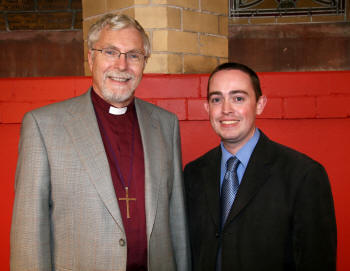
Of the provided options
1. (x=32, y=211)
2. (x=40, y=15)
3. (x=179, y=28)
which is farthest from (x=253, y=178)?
(x=40, y=15)

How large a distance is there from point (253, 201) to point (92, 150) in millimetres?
852

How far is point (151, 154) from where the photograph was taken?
1.89 m

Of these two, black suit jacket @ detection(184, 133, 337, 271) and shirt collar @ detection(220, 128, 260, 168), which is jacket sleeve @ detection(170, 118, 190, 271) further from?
shirt collar @ detection(220, 128, 260, 168)

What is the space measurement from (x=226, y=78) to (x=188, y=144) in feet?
3.23

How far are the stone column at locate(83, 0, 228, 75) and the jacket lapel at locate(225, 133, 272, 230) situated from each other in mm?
1293

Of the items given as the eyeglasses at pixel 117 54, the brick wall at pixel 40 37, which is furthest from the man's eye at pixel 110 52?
the brick wall at pixel 40 37

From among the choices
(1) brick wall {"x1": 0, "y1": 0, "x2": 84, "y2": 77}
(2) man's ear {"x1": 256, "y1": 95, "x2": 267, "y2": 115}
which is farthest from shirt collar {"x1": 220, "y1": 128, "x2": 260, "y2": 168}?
(1) brick wall {"x1": 0, "y1": 0, "x2": 84, "y2": 77}

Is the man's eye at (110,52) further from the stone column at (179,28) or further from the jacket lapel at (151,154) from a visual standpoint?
the stone column at (179,28)

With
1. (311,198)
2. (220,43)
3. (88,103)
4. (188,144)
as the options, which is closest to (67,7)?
(220,43)

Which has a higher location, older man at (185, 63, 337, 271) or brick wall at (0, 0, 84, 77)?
brick wall at (0, 0, 84, 77)

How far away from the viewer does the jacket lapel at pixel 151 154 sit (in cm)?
180

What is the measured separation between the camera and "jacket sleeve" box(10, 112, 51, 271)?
1606mm

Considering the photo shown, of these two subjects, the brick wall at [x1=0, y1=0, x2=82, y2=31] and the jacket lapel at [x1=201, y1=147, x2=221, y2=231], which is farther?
the brick wall at [x1=0, y1=0, x2=82, y2=31]

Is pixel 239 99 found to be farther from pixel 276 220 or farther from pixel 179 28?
pixel 179 28
